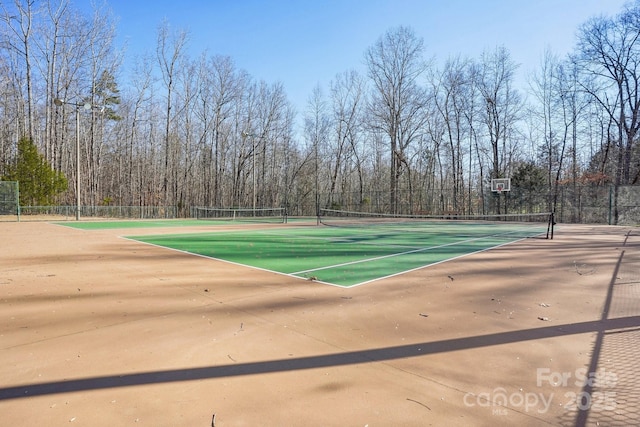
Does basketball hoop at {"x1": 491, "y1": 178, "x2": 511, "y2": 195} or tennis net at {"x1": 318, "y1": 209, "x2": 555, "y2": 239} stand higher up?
basketball hoop at {"x1": 491, "y1": 178, "x2": 511, "y2": 195}

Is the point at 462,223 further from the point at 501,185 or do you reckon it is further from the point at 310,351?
the point at 310,351

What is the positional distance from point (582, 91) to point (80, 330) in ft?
135

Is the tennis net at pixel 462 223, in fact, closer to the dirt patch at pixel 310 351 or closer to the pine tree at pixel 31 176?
the dirt patch at pixel 310 351

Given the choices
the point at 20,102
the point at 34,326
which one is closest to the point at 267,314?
the point at 34,326

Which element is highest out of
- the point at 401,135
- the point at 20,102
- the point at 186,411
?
the point at 20,102

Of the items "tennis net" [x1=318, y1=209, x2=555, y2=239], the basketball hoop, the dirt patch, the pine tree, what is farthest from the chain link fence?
the pine tree

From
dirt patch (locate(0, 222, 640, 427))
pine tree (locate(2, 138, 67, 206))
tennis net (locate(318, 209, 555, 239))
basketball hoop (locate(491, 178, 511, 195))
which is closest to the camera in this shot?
dirt patch (locate(0, 222, 640, 427))

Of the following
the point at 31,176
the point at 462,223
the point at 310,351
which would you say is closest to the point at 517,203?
the point at 462,223

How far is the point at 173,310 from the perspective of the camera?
431 centimetres

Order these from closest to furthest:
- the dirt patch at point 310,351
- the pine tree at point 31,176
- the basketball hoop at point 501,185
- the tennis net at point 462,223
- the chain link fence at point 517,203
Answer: the dirt patch at point 310,351
the tennis net at point 462,223
the chain link fence at point 517,203
the pine tree at point 31,176
the basketball hoop at point 501,185

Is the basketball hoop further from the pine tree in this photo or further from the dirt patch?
the pine tree

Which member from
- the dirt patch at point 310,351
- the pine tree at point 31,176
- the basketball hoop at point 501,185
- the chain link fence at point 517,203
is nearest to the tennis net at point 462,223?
the chain link fence at point 517,203

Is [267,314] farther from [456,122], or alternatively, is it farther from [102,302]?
[456,122]

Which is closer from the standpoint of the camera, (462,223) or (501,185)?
(462,223)
